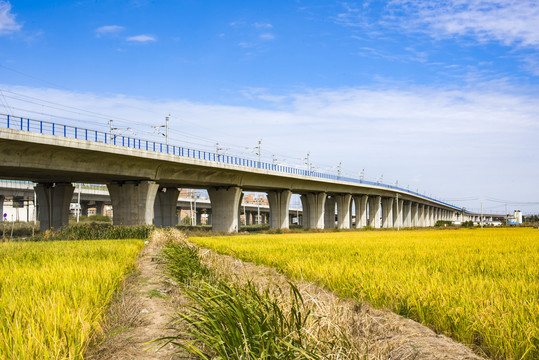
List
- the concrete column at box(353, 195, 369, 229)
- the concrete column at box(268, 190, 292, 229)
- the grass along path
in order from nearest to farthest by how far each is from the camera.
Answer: the grass along path, the concrete column at box(268, 190, 292, 229), the concrete column at box(353, 195, 369, 229)

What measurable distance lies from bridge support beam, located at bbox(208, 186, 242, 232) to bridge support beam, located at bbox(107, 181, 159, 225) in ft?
43.3

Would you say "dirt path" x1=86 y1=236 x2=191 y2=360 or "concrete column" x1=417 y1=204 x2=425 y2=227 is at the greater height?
"dirt path" x1=86 y1=236 x2=191 y2=360

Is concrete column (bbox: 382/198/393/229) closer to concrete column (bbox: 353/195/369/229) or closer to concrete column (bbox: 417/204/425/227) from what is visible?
concrete column (bbox: 353/195/369/229)

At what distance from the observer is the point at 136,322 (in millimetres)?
6340

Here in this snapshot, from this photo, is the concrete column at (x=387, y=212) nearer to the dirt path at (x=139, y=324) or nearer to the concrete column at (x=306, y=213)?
the concrete column at (x=306, y=213)

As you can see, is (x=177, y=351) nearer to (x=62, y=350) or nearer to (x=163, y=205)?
(x=62, y=350)

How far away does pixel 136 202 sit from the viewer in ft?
137

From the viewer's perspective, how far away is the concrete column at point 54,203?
4725 cm

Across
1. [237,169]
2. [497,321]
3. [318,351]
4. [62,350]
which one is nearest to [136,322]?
[62,350]

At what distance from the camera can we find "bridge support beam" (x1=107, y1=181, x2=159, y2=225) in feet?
136

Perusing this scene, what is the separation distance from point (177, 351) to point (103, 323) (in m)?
1.46

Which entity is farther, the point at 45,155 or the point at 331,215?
the point at 331,215

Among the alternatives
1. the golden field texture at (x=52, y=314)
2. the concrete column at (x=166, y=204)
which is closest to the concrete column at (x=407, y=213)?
the concrete column at (x=166, y=204)

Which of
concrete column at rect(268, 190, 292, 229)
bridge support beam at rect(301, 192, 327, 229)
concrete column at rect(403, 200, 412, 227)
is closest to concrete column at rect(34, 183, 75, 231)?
concrete column at rect(268, 190, 292, 229)
